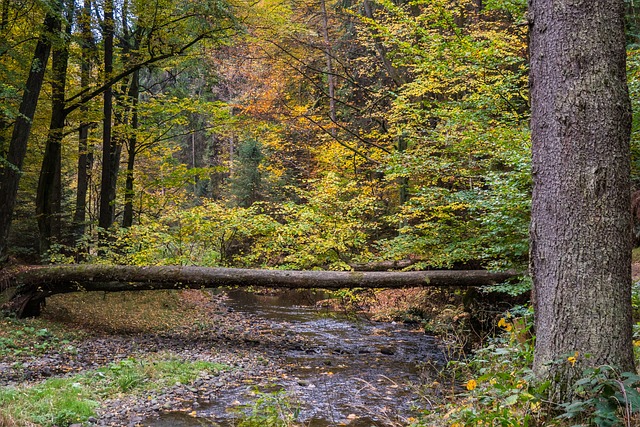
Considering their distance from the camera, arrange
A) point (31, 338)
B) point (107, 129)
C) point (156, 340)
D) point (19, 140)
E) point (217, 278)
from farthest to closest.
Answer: point (107, 129)
point (217, 278)
point (19, 140)
point (156, 340)
point (31, 338)

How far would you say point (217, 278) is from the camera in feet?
35.3

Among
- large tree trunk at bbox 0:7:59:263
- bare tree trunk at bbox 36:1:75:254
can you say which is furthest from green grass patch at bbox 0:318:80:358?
bare tree trunk at bbox 36:1:75:254

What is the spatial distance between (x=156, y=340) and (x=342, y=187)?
6398 millimetres

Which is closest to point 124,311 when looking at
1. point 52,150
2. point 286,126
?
point 52,150

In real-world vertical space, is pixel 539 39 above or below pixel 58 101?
below

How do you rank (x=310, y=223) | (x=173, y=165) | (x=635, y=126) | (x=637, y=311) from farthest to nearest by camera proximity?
(x=173, y=165) < (x=310, y=223) < (x=635, y=126) < (x=637, y=311)

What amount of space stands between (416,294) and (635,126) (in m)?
8.50

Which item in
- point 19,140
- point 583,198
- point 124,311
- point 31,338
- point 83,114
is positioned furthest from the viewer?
point 83,114

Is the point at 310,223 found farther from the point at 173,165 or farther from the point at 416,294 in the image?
the point at 173,165

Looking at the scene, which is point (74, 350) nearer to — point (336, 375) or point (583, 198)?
point (336, 375)

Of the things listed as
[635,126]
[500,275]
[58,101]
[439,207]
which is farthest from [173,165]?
[635,126]

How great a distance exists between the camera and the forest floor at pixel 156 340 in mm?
6657

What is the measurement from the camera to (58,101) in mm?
12648

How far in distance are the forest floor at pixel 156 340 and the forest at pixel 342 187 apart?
10 centimetres
